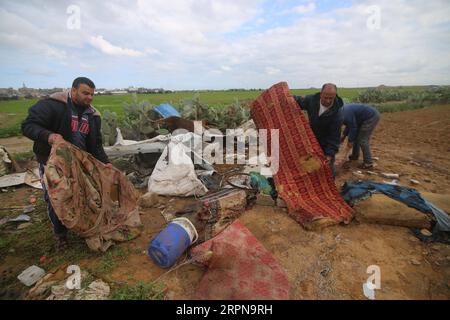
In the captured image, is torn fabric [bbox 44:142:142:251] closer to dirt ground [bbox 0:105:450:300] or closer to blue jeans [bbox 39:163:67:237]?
dirt ground [bbox 0:105:450:300]

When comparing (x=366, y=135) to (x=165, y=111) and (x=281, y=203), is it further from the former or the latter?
(x=165, y=111)

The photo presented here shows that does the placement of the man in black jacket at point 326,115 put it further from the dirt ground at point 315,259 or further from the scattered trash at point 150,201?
the scattered trash at point 150,201

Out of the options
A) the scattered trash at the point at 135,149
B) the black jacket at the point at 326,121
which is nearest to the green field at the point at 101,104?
the scattered trash at the point at 135,149

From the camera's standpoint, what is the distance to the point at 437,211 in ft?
8.87

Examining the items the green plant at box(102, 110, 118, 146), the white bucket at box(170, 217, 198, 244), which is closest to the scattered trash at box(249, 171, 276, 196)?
the white bucket at box(170, 217, 198, 244)

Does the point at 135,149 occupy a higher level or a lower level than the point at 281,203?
higher

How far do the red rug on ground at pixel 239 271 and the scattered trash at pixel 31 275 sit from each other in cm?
134

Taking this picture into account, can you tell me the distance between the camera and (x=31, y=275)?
215 cm

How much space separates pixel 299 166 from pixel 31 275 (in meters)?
3.16

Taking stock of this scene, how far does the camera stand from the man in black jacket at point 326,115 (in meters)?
3.25

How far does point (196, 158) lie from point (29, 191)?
9.10 feet

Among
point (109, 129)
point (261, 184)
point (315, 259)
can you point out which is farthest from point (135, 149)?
point (315, 259)
